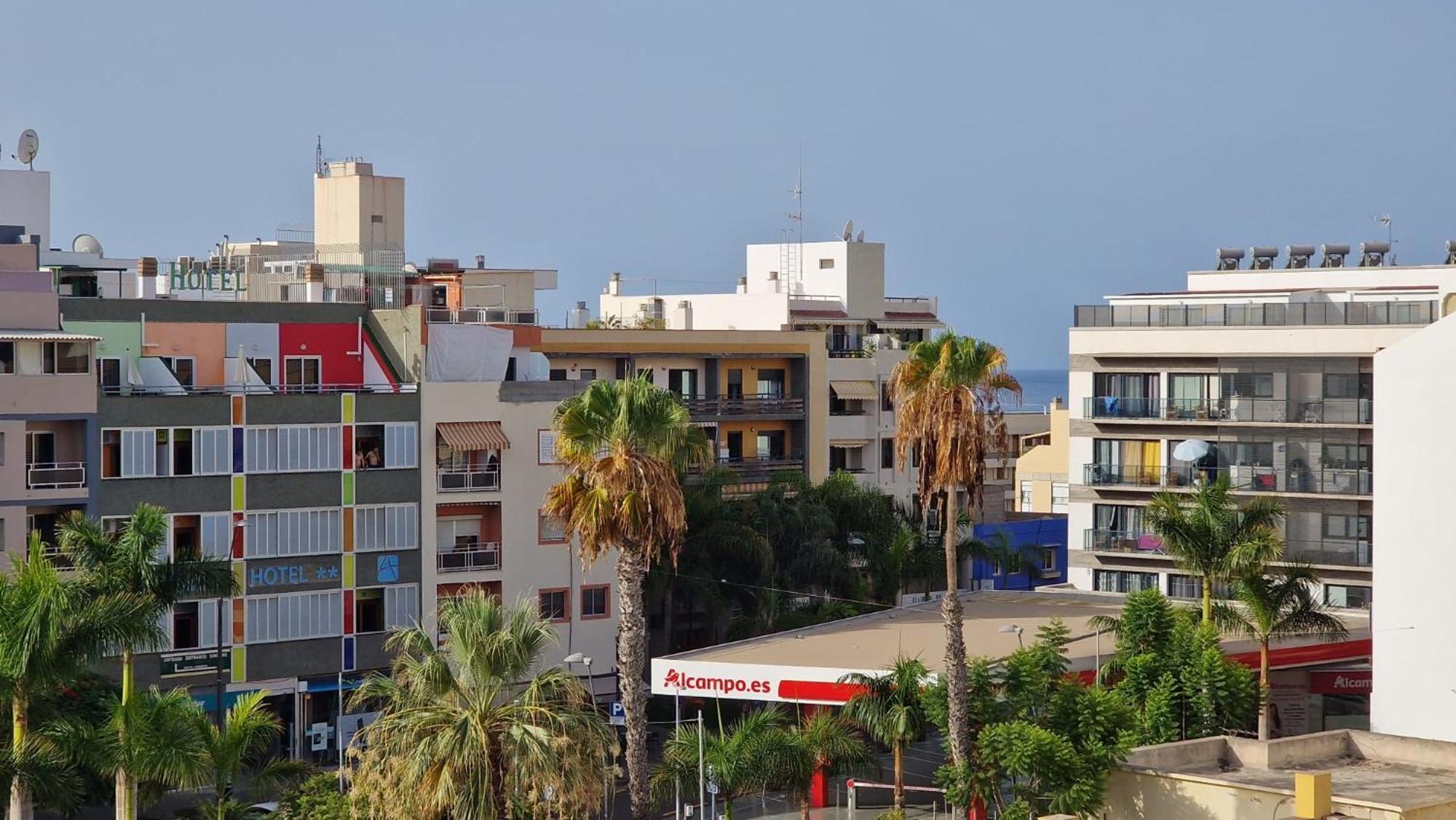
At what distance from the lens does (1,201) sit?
72.2 m

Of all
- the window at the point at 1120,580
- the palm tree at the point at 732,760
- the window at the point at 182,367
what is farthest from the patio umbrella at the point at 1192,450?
the window at the point at 182,367

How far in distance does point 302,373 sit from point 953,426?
2847 cm

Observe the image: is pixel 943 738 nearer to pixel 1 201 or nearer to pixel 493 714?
pixel 493 714

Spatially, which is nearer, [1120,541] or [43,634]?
[43,634]

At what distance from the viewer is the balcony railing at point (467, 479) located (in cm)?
6500

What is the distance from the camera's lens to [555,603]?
6638cm

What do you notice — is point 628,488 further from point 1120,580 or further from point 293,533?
point 1120,580

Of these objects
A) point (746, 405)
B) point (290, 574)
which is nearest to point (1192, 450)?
point (746, 405)

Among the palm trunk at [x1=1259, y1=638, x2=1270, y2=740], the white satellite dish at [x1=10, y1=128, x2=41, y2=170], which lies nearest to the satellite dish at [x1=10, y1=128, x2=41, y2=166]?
the white satellite dish at [x1=10, y1=128, x2=41, y2=170]

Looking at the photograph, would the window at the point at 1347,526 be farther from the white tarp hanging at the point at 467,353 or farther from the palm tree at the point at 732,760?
the white tarp hanging at the point at 467,353

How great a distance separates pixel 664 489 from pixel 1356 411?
82.7 ft

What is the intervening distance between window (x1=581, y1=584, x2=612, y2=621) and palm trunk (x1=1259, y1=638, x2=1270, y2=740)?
21400 millimetres

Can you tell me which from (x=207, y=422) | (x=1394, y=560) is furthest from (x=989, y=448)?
(x=207, y=422)

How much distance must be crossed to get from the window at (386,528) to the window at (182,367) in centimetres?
602
